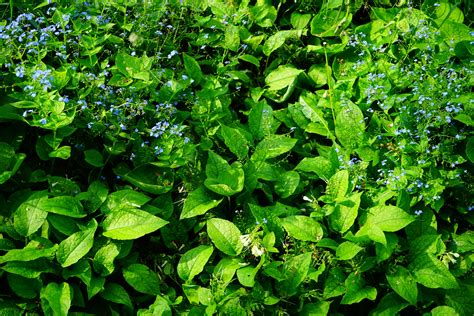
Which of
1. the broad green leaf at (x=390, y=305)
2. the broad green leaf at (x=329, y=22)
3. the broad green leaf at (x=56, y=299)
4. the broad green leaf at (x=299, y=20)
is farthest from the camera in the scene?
the broad green leaf at (x=299, y=20)

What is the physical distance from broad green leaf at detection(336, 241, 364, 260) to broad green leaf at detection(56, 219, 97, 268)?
128 centimetres

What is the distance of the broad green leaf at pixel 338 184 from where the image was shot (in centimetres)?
332

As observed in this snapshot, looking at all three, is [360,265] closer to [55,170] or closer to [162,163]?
[162,163]

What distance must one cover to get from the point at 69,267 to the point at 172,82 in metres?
1.27

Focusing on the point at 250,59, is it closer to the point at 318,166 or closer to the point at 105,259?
the point at 318,166

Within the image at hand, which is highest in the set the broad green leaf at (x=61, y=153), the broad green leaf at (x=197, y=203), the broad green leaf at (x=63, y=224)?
the broad green leaf at (x=61, y=153)

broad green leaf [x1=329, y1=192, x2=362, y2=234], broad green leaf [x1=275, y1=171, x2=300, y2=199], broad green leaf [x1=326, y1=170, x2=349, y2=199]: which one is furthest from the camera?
broad green leaf [x1=275, y1=171, x2=300, y2=199]

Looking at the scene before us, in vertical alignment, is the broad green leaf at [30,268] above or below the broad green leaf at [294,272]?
above

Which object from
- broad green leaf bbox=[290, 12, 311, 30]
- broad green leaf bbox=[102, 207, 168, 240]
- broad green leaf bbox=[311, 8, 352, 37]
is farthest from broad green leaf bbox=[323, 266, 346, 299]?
broad green leaf bbox=[290, 12, 311, 30]

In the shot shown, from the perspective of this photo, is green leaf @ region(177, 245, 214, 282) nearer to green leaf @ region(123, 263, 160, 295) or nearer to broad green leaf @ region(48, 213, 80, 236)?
green leaf @ region(123, 263, 160, 295)

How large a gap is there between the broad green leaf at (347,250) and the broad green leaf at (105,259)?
45.4 inches

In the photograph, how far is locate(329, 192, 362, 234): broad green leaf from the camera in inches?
126

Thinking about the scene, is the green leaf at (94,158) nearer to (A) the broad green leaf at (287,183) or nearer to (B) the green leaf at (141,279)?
(B) the green leaf at (141,279)

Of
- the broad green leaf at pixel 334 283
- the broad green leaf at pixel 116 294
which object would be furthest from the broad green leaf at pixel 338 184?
the broad green leaf at pixel 116 294
